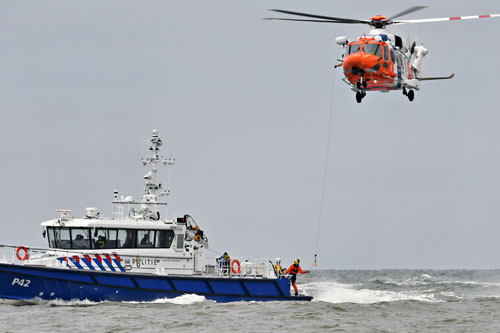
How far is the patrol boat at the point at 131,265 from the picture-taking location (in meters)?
22.1

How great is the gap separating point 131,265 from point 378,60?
28.8ft

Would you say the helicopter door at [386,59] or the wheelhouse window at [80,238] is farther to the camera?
the wheelhouse window at [80,238]

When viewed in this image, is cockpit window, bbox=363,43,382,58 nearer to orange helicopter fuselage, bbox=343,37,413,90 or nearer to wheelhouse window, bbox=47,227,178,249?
orange helicopter fuselage, bbox=343,37,413,90

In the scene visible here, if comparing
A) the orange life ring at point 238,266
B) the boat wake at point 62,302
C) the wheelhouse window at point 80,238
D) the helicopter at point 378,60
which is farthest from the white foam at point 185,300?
the helicopter at point 378,60

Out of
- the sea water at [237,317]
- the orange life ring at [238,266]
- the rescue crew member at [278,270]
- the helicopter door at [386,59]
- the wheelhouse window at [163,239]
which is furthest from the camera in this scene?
the rescue crew member at [278,270]

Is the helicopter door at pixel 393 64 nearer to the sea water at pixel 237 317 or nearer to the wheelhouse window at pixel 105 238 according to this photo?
the sea water at pixel 237 317

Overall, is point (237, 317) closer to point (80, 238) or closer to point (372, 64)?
point (80, 238)

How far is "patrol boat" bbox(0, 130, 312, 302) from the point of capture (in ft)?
72.6

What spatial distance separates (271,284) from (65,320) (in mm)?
6498

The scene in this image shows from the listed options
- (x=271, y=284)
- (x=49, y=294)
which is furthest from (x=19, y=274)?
(x=271, y=284)

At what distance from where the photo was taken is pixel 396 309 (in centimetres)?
2369

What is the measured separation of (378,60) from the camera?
22297 mm

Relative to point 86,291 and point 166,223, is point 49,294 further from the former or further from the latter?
point 166,223

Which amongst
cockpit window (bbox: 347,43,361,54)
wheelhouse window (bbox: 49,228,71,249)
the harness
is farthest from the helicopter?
wheelhouse window (bbox: 49,228,71,249)
